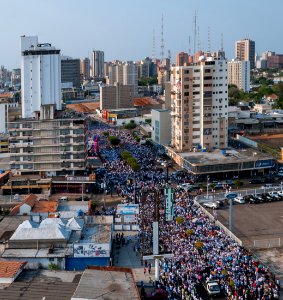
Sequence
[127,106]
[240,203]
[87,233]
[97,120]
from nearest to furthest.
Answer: [87,233] → [240,203] → [97,120] → [127,106]

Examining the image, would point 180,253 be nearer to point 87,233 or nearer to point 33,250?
point 87,233

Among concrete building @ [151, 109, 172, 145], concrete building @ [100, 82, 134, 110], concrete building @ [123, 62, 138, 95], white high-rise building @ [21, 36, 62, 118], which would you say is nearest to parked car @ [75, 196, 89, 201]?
concrete building @ [151, 109, 172, 145]

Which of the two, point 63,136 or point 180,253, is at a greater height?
point 63,136

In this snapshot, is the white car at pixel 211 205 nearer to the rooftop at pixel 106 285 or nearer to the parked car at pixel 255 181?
the parked car at pixel 255 181

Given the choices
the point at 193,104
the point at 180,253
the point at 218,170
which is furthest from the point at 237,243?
the point at 193,104

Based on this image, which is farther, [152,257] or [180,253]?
[180,253]

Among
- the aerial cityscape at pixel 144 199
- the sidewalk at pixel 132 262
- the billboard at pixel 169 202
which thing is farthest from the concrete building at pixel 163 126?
the billboard at pixel 169 202

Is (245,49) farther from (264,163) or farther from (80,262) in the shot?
(80,262)
